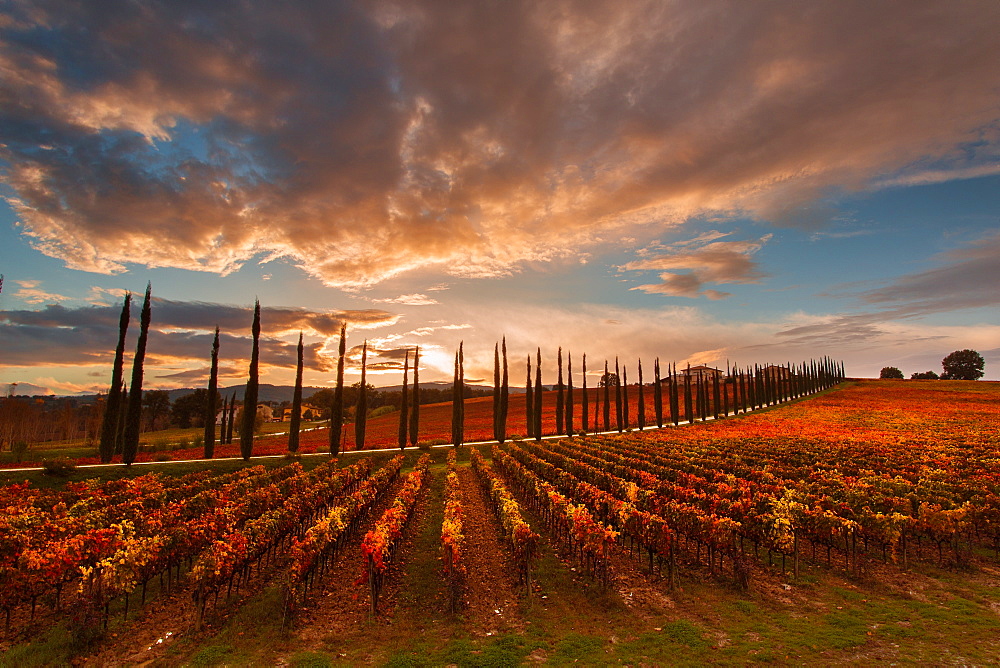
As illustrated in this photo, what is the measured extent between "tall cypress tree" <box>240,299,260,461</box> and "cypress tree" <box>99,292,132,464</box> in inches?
416

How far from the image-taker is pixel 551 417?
97312 millimetres

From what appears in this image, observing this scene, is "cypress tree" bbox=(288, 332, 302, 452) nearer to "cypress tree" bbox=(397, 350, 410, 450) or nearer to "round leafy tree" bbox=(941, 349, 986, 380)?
"cypress tree" bbox=(397, 350, 410, 450)

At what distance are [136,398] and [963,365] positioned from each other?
22912 centimetres

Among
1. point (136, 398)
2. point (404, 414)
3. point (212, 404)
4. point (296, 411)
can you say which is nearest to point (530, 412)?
point (404, 414)

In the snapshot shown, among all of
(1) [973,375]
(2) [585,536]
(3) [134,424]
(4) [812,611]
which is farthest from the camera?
(1) [973,375]

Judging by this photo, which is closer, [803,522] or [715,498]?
[803,522]

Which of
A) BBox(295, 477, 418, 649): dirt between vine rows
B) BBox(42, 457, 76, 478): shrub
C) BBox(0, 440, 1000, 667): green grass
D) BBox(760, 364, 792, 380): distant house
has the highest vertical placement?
BBox(760, 364, 792, 380): distant house

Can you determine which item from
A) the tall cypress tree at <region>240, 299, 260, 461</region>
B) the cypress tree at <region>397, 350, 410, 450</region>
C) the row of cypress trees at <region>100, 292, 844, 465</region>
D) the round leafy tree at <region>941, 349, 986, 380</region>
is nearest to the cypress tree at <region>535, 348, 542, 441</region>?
the row of cypress trees at <region>100, 292, 844, 465</region>

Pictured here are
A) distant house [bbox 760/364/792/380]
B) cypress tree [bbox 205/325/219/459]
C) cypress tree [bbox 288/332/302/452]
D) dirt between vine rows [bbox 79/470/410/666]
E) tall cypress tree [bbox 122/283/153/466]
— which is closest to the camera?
dirt between vine rows [bbox 79/470/410/666]

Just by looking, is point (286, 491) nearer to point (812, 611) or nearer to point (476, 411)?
point (812, 611)

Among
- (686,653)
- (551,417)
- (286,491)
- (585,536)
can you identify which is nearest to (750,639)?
(686,653)

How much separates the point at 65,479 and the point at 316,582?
2860 centimetres

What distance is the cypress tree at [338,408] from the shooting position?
174ft

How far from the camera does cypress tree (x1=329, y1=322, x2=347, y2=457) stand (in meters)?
53.1
